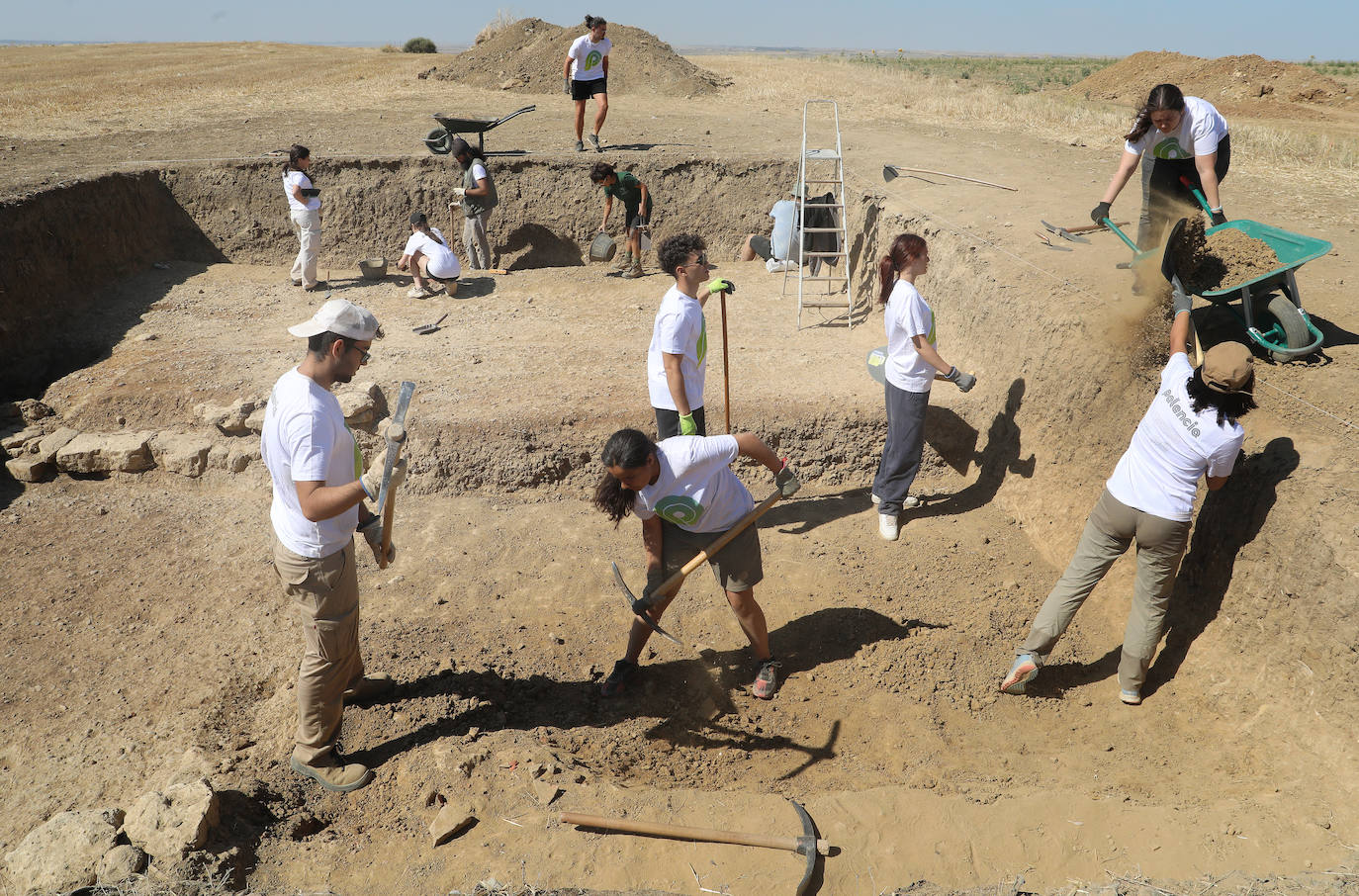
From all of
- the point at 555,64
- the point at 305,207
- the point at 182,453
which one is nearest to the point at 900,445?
the point at 182,453

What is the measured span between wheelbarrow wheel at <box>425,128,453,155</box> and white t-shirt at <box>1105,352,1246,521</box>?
9.80m

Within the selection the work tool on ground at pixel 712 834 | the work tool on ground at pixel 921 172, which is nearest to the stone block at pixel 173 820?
the work tool on ground at pixel 712 834

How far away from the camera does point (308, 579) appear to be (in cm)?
359

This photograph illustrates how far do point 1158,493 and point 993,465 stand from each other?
8.29 ft

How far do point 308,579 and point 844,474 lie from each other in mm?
4407

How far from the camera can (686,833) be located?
3.33 meters

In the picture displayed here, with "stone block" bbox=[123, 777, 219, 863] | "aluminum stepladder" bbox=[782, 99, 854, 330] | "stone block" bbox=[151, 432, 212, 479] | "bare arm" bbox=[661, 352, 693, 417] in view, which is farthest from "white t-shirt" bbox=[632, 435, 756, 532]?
"aluminum stepladder" bbox=[782, 99, 854, 330]

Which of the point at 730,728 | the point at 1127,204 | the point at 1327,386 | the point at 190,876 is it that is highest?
the point at 1127,204

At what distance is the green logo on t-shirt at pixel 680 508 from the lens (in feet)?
12.9

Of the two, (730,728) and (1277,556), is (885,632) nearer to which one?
(730,728)

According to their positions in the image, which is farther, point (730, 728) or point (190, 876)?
point (730, 728)

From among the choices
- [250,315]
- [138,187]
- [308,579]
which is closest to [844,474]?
[308,579]

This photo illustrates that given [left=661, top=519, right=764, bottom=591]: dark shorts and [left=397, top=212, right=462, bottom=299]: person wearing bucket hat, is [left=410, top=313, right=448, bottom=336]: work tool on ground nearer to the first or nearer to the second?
[left=397, top=212, right=462, bottom=299]: person wearing bucket hat

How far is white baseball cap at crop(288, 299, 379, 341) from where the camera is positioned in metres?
3.32
